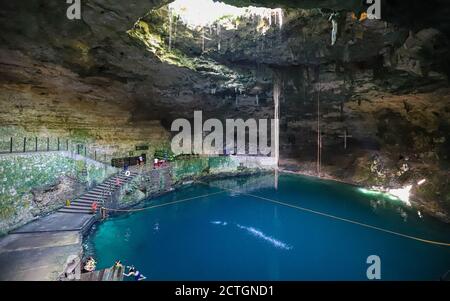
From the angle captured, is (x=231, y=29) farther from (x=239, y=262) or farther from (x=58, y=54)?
(x=239, y=262)

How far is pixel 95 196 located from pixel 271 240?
10.1 meters

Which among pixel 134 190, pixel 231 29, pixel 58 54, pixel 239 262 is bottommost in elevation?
pixel 239 262

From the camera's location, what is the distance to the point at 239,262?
985cm

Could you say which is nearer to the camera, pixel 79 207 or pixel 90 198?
pixel 79 207

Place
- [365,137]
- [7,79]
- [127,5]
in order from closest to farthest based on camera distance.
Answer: [127,5] → [7,79] → [365,137]

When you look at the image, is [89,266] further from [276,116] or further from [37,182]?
[276,116]

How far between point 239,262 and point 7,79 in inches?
540

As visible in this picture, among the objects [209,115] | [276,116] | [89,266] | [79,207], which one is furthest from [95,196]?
[276,116]

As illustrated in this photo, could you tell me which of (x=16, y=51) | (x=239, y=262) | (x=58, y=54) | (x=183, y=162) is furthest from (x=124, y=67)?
(x=239, y=262)

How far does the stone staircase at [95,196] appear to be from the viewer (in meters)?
12.9

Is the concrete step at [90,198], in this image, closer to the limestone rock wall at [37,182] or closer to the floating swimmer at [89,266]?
the limestone rock wall at [37,182]

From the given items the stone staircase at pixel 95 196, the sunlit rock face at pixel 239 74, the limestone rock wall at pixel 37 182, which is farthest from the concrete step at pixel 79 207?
the sunlit rock face at pixel 239 74

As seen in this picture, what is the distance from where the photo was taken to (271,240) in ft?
39.2

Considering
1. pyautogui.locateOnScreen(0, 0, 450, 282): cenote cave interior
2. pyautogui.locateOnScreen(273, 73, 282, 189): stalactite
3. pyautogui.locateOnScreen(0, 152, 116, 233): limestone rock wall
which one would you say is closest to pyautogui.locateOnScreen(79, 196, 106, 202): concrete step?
pyautogui.locateOnScreen(0, 0, 450, 282): cenote cave interior
